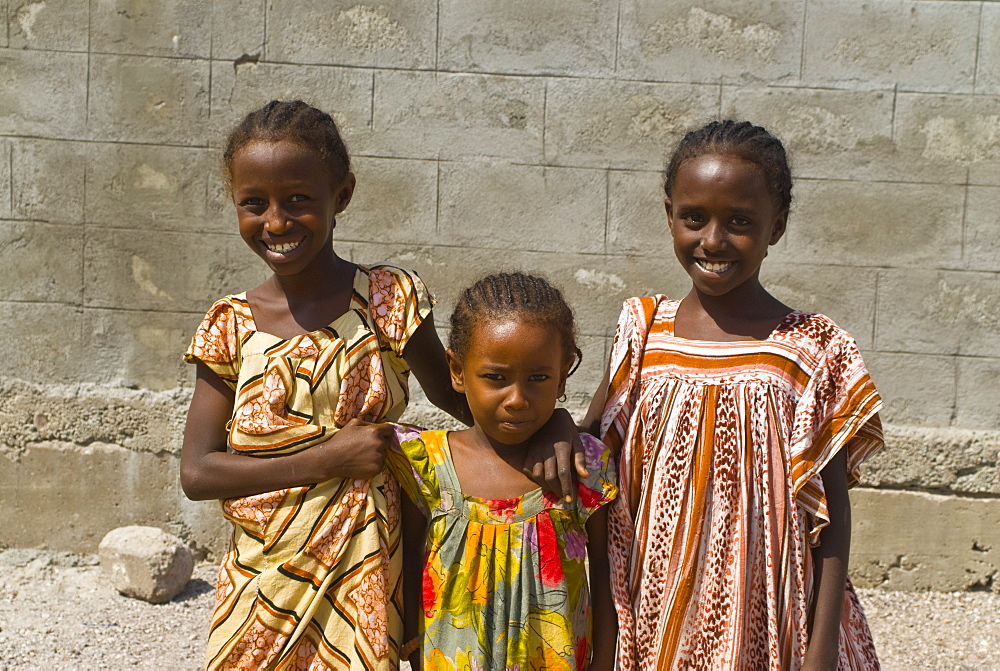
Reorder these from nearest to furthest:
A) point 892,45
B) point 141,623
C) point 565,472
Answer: point 565,472
point 141,623
point 892,45

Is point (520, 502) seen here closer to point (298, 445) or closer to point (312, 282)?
point (298, 445)

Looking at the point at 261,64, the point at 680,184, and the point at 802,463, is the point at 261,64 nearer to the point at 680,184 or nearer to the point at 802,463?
the point at 680,184

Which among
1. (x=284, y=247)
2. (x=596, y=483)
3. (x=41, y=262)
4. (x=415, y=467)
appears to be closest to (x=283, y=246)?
(x=284, y=247)

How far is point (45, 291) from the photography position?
4059 millimetres

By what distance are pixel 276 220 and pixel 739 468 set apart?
1.05 meters

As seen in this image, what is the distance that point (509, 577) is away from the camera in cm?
188

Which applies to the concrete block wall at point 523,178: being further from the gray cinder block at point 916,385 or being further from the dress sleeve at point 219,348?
the dress sleeve at point 219,348

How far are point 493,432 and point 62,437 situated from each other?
287 centimetres

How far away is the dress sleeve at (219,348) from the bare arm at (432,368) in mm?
362

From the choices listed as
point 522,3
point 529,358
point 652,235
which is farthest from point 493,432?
point 522,3

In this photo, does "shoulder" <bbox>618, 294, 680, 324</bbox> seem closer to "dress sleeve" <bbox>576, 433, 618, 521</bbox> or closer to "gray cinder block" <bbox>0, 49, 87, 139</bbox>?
"dress sleeve" <bbox>576, 433, 618, 521</bbox>

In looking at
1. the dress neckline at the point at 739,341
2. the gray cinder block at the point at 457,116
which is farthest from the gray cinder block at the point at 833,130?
the dress neckline at the point at 739,341

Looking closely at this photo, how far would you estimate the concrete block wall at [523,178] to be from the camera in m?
3.89

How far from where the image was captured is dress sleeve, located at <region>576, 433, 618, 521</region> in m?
1.90
